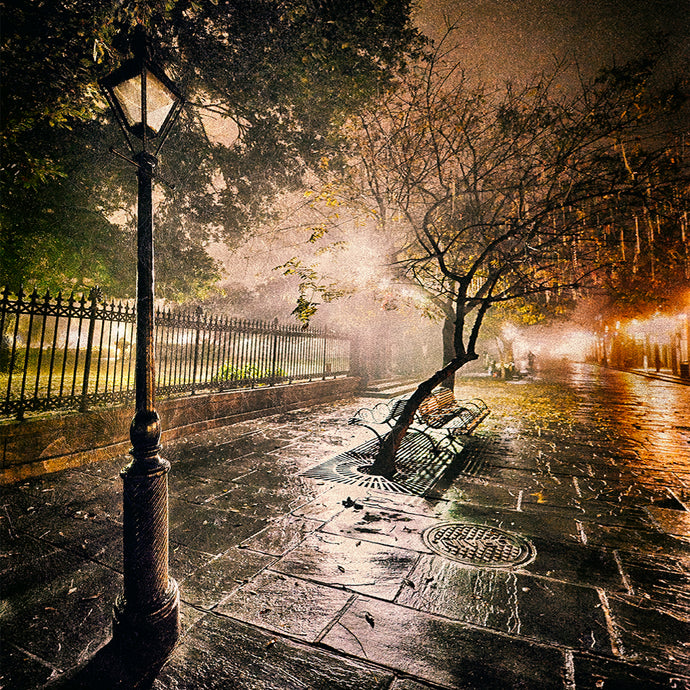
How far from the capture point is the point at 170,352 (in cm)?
823

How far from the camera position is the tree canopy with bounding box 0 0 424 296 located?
618 cm

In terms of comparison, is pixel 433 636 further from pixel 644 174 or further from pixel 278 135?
pixel 278 135

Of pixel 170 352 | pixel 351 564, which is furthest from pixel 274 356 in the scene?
pixel 351 564

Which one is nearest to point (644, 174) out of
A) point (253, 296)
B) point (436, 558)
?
point (436, 558)

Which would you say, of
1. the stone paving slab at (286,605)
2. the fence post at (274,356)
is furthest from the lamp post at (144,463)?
the fence post at (274,356)

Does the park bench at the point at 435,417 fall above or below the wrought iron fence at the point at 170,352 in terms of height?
below

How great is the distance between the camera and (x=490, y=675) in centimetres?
222

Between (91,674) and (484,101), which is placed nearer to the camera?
(91,674)

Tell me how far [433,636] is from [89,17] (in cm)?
936

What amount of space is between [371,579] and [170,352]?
669 cm

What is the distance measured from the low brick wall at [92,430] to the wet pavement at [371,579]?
390mm

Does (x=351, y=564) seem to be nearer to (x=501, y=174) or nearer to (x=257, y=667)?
(x=257, y=667)

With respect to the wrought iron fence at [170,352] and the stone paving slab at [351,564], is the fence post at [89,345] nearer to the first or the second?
the wrought iron fence at [170,352]

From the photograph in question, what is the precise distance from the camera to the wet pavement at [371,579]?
7.52 feet
